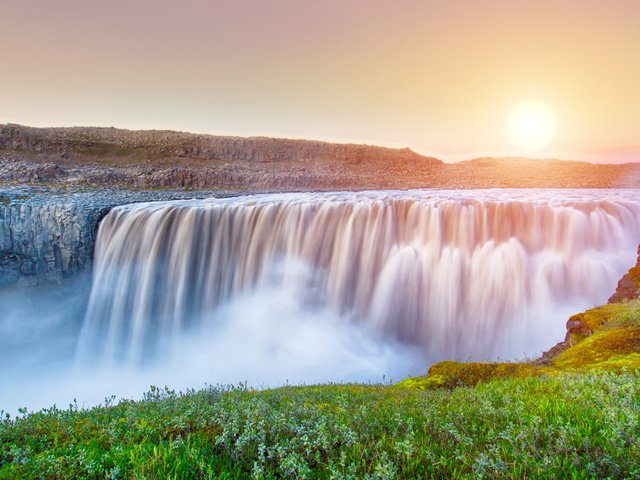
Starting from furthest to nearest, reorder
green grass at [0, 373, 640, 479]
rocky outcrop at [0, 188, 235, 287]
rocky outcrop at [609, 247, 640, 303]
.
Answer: rocky outcrop at [0, 188, 235, 287]
rocky outcrop at [609, 247, 640, 303]
green grass at [0, 373, 640, 479]

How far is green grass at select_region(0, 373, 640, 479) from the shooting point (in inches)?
88.5

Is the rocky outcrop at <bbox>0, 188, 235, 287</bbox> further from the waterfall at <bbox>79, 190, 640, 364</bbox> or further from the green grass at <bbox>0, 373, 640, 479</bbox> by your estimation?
the green grass at <bbox>0, 373, 640, 479</bbox>

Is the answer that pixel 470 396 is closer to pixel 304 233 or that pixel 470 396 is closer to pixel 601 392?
pixel 601 392

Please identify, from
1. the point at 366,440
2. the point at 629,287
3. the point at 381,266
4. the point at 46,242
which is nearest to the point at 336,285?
the point at 381,266

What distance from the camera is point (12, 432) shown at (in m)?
3.38

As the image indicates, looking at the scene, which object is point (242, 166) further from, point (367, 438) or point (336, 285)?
point (367, 438)

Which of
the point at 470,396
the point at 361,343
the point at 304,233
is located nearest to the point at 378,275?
the point at 361,343

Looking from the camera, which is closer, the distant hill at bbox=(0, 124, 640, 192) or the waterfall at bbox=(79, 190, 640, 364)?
the waterfall at bbox=(79, 190, 640, 364)

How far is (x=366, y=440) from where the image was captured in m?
2.73

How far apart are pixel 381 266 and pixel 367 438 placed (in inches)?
520

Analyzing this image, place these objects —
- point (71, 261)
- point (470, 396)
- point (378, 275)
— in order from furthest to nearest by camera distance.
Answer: point (71, 261)
point (378, 275)
point (470, 396)

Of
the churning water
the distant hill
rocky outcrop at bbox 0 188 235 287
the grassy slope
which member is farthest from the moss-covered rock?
the distant hill

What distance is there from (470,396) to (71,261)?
2137 centimetres

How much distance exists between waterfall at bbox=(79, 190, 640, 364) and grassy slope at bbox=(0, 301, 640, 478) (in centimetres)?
941
